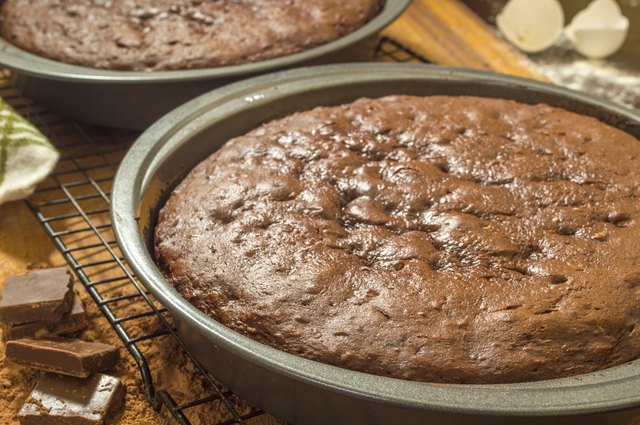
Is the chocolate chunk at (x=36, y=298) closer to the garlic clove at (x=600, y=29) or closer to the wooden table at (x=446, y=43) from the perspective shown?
the wooden table at (x=446, y=43)

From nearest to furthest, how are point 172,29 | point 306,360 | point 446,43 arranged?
1. point 306,360
2. point 172,29
3. point 446,43

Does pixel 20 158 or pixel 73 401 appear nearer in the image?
pixel 73 401

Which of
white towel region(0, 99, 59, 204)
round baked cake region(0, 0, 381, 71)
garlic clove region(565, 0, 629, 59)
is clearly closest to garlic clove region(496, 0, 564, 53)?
garlic clove region(565, 0, 629, 59)

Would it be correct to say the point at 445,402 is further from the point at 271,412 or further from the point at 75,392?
the point at 75,392

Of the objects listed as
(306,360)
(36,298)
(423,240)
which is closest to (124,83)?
(36,298)

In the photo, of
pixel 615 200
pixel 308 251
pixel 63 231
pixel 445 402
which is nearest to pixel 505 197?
pixel 615 200

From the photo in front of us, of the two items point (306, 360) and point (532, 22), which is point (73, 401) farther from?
Result: point (532, 22)

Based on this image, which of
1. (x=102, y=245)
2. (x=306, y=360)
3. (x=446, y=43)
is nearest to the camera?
→ (x=306, y=360)

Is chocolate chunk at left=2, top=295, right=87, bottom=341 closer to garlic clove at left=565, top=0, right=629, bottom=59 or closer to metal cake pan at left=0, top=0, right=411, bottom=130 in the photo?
metal cake pan at left=0, top=0, right=411, bottom=130

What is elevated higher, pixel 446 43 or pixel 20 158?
pixel 446 43
